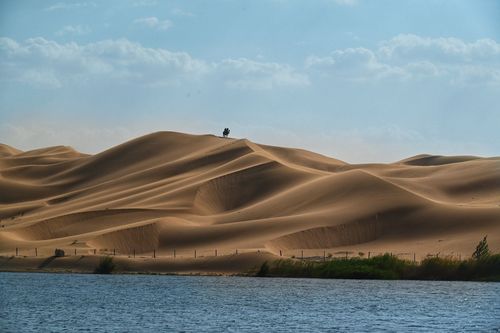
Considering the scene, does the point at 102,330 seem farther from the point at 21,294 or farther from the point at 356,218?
the point at 356,218

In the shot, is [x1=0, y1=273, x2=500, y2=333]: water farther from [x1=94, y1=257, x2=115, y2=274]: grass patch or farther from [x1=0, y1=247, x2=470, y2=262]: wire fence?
[x1=0, y1=247, x2=470, y2=262]: wire fence

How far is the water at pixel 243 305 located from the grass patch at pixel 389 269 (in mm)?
2624

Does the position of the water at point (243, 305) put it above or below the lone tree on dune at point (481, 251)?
below

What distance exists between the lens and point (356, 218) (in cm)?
10006

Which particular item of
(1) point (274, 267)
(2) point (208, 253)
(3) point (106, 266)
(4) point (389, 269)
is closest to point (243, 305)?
(4) point (389, 269)

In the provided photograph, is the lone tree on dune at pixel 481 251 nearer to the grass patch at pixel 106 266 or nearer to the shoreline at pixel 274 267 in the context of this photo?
the shoreline at pixel 274 267

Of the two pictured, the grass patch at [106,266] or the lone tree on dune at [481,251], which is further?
the grass patch at [106,266]

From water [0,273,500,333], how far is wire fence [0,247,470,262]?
33.2ft

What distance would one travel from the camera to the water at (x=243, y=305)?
46719 mm

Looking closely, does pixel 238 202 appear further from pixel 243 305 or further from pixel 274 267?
pixel 243 305

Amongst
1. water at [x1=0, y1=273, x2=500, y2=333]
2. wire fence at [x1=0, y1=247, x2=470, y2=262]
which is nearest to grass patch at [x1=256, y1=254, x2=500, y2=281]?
water at [x1=0, y1=273, x2=500, y2=333]

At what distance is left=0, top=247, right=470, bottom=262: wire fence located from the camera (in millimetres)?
85938

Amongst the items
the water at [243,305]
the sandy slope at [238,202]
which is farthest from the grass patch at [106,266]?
the sandy slope at [238,202]

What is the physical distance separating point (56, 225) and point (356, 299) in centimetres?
5954
